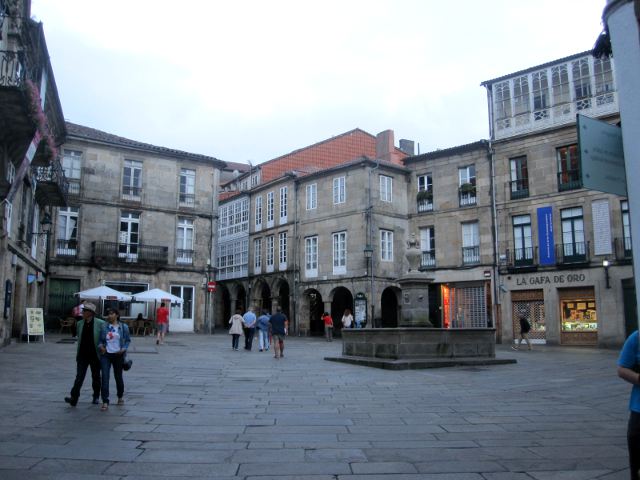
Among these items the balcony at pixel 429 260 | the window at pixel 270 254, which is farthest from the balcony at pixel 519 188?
the window at pixel 270 254

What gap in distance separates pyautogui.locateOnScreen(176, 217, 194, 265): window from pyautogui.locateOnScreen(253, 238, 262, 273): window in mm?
7229

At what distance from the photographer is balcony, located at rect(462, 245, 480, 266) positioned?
3069 cm

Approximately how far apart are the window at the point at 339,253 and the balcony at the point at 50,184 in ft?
48.9

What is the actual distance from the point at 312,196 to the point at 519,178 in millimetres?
12441

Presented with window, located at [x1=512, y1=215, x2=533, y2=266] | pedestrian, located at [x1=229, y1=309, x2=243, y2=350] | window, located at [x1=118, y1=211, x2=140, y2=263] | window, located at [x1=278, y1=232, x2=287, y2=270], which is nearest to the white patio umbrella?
window, located at [x1=118, y1=211, x2=140, y2=263]

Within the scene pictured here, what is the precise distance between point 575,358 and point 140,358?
43.7ft

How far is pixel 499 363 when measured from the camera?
53.4 feet

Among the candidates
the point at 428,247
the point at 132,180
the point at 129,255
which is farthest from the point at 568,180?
the point at 129,255

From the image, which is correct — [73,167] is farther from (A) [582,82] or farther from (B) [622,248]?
(B) [622,248]

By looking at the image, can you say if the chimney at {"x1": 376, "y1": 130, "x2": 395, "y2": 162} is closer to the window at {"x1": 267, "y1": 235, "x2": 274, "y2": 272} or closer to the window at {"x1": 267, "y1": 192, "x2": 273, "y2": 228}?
the window at {"x1": 267, "y1": 192, "x2": 273, "y2": 228}

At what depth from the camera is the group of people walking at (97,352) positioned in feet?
28.4

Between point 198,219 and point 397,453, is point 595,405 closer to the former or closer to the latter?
point 397,453

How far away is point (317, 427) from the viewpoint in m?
7.35

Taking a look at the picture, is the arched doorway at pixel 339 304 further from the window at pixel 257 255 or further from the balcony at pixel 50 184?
the balcony at pixel 50 184
